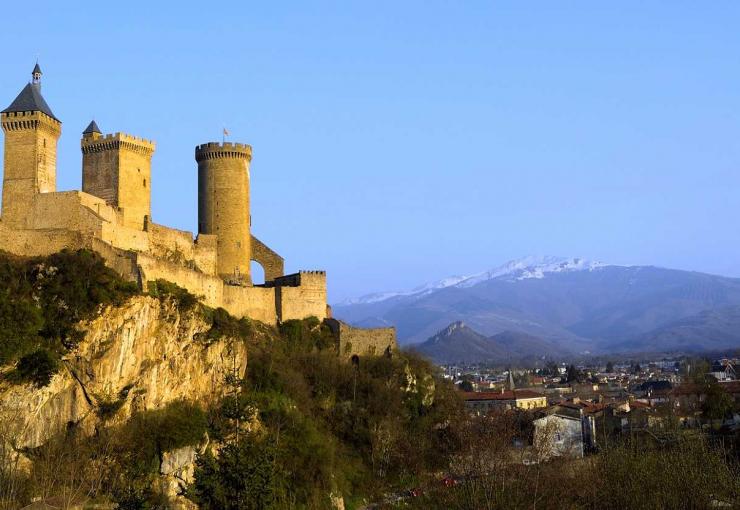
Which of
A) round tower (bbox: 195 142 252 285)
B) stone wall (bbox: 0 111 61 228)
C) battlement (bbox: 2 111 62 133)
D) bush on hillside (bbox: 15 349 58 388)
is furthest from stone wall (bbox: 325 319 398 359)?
bush on hillside (bbox: 15 349 58 388)

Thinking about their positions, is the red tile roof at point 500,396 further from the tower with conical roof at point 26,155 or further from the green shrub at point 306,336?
the tower with conical roof at point 26,155

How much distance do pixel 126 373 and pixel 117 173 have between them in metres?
15.0

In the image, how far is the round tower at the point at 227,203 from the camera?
70.4 meters

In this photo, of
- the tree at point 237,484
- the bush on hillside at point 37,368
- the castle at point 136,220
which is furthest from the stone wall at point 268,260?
the tree at point 237,484

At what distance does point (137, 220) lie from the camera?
203 ft

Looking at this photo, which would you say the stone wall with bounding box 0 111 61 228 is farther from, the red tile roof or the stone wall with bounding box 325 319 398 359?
the red tile roof

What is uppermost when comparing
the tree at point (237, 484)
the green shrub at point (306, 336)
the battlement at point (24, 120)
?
the battlement at point (24, 120)

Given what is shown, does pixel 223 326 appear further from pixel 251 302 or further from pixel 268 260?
pixel 268 260

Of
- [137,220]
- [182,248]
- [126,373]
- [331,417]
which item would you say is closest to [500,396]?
[331,417]

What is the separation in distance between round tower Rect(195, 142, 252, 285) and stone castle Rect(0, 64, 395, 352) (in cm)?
7

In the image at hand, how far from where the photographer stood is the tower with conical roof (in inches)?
2203

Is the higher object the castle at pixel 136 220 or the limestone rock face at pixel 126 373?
the castle at pixel 136 220

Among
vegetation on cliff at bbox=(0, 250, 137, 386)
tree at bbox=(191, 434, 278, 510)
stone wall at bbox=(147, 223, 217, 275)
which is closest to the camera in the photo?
tree at bbox=(191, 434, 278, 510)

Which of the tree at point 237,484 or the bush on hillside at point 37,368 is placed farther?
the bush on hillside at point 37,368
